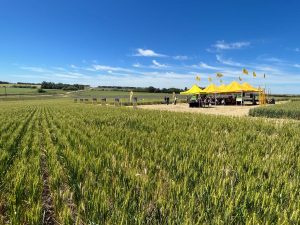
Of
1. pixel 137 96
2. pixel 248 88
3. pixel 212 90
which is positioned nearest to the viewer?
pixel 248 88

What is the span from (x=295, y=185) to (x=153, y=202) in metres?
2.12

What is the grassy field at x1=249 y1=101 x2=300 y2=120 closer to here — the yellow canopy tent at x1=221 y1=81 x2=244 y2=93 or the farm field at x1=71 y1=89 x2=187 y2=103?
the yellow canopy tent at x1=221 y1=81 x2=244 y2=93

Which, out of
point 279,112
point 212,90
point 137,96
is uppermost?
point 212,90

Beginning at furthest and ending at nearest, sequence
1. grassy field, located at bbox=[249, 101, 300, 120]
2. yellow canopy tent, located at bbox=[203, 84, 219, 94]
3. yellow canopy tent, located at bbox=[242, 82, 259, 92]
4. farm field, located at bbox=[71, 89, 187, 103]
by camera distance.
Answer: farm field, located at bbox=[71, 89, 187, 103] → yellow canopy tent, located at bbox=[203, 84, 219, 94] → yellow canopy tent, located at bbox=[242, 82, 259, 92] → grassy field, located at bbox=[249, 101, 300, 120]

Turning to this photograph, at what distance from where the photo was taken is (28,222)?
263cm

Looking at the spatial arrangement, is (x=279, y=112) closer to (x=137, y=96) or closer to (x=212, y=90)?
(x=212, y=90)

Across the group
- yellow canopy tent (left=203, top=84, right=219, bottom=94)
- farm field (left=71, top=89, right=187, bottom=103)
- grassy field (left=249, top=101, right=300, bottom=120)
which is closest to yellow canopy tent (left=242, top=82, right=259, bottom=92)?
yellow canopy tent (left=203, top=84, right=219, bottom=94)

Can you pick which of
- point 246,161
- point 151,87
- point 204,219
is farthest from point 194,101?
point 151,87

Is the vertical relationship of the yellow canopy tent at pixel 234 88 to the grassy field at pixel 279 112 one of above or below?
above

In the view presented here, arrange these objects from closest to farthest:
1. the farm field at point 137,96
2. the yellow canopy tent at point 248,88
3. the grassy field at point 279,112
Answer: the grassy field at point 279,112
the yellow canopy tent at point 248,88
the farm field at point 137,96

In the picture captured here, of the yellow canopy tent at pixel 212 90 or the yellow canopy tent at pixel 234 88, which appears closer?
the yellow canopy tent at pixel 234 88

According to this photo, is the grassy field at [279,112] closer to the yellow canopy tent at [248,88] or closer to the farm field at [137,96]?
the yellow canopy tent at [248,88]

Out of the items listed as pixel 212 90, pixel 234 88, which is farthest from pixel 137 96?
pixel 234 88

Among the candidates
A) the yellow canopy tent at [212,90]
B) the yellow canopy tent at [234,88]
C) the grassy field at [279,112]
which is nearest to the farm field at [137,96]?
the yellow canopy tent at [212,90]
